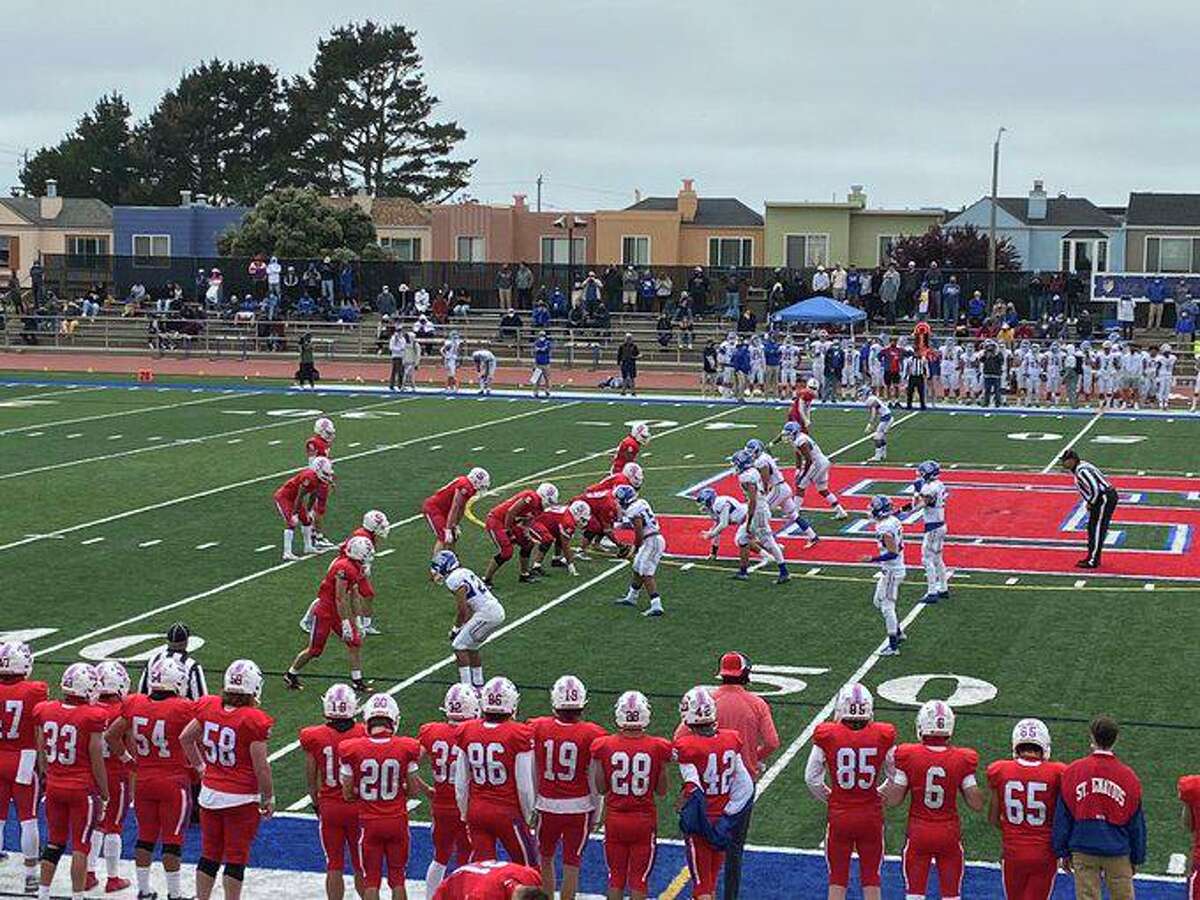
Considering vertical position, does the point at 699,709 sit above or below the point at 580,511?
above

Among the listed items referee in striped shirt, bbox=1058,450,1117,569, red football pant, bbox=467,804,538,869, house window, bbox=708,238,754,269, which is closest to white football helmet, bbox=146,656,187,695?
red football pant, bbox=467,804,538,869

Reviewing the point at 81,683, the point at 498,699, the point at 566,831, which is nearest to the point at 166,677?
the point at 81,683

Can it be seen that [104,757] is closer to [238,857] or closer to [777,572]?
[238,857]

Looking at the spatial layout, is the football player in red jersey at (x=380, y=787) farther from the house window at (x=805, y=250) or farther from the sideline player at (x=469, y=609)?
the house window at (x=805, y=250)

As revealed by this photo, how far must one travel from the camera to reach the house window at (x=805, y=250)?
73.6 m

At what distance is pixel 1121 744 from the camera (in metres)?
15.6

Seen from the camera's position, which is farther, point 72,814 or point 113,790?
point 113,790

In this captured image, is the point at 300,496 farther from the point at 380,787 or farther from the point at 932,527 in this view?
the point at 380,787

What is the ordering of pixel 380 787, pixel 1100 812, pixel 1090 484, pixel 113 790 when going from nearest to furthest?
pixel 1100 812, pixel 380 787, pixel 113 790, pixel 1090 484

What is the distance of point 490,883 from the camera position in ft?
22.5

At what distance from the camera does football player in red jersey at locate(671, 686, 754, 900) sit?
11312 mm

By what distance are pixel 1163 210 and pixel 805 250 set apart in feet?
43.7

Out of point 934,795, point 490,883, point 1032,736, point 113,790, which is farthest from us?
point 113,790

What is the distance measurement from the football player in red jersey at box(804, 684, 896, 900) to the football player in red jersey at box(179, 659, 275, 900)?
335cm
